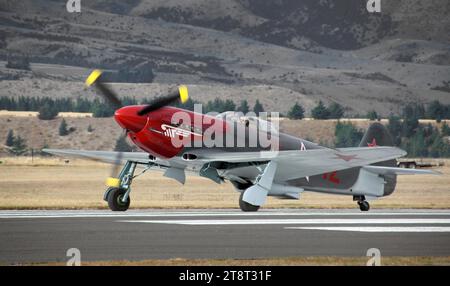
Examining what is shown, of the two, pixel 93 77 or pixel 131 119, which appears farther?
pixel 93 77

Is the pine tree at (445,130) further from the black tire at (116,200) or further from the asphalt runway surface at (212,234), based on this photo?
the black tire at (116,200)

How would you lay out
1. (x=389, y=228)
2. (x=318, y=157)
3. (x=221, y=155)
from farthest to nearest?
(x=221, y=155)
(x=318, y=157)
(x=389, y=228)

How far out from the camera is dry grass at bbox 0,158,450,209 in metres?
30.0

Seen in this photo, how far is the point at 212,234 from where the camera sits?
18781mm

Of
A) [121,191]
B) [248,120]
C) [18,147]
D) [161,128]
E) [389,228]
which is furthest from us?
[18,147]

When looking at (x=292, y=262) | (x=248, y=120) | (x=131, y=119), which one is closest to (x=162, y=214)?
(x=131, y=119)

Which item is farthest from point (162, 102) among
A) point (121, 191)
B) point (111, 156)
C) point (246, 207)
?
point (246, 207)

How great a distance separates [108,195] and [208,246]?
27.3 ft

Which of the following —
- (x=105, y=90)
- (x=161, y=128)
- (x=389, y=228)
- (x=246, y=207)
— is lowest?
(x=389, y=228)

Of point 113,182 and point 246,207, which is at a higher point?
point 113,182

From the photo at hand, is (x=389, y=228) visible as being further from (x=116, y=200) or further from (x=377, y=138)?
(x=377, y=138)

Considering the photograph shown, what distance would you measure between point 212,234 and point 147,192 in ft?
65.9
